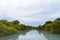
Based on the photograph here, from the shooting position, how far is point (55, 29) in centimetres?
3841

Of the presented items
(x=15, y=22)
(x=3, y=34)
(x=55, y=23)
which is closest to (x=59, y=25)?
(x=55, y=23)

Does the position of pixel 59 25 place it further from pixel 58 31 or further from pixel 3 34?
pixel 3 34

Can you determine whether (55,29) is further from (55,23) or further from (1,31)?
(1,31)

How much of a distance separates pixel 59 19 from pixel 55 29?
3.05m

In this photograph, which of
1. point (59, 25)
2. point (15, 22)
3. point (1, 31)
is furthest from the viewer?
point (15, 22)

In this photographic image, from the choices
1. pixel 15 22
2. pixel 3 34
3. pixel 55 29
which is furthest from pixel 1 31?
pixel 15 22

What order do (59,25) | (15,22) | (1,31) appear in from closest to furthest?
1. (1,31)
2. (59,25)
3. (15,22)

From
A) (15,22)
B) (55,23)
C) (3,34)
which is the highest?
(15,22)

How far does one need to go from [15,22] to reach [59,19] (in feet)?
126

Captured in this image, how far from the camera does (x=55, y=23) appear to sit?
3891 centimetres

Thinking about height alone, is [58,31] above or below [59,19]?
below

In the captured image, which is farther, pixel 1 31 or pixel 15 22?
pixel 15 22

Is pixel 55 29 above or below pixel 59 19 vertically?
below

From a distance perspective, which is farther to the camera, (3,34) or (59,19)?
(59,19)
